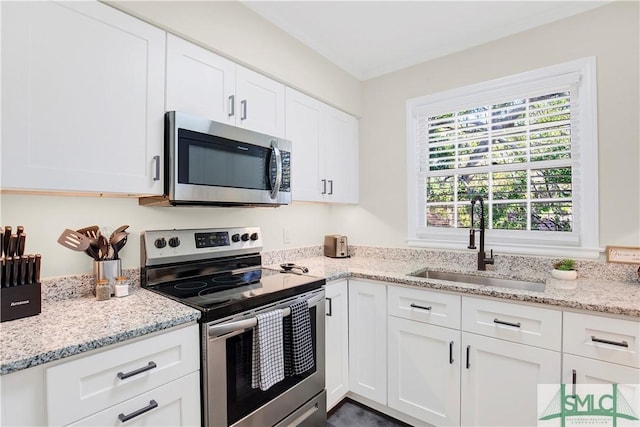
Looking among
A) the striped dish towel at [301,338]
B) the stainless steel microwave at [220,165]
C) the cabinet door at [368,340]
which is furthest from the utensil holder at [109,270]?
the cabinet door at [368,340]

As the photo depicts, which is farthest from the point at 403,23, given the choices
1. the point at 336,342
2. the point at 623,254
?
the point at 336,342

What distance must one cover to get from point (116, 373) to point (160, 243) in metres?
0.75

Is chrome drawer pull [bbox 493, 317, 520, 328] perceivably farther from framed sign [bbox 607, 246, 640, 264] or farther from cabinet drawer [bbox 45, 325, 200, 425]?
cabinet drawer [bbox 45, 325, 200, 425]

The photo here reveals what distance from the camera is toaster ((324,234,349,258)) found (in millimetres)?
2659

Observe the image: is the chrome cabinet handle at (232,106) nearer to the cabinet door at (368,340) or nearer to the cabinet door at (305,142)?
the cabinet door at (305,142)

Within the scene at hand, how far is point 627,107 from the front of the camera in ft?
5.77

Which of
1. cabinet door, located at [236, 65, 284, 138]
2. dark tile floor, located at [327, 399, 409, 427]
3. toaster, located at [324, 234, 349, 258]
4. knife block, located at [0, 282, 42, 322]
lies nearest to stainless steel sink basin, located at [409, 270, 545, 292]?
toaster, located at [324, 234, 349, 258]

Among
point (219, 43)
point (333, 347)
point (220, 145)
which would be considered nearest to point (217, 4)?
point (219, 43)

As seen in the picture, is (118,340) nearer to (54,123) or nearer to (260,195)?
(54,123)

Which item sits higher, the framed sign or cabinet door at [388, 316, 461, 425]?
the framed sign

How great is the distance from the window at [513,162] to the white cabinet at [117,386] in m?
1.84

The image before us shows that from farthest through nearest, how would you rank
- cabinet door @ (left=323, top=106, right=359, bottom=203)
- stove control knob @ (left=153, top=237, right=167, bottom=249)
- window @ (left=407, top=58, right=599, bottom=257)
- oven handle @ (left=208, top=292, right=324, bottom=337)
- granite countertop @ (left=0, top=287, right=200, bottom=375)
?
cabinet door @ (left=323, top=106, right=359, bottom=203) < window @ (left=407, top=58, right=599, bottom=257) < stove control knob @ (left=153, top=237, right=167, bottom=249) < oven handle @ (left=208, top=292, right=324, bottom=337) < granite countertop @ (left=0, top=287, right=200, bottom=375)

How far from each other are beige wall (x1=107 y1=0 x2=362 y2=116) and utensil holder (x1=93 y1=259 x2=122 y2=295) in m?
1.08

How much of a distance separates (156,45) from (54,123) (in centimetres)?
56
